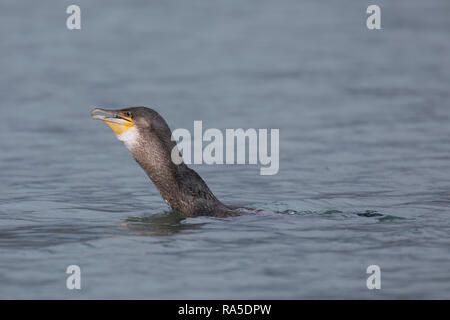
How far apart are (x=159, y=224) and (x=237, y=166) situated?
5200mm

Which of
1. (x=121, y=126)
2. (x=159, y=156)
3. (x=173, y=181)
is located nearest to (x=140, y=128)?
(x=121, y=126)

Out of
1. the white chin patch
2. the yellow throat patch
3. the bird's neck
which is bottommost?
the bird's neck

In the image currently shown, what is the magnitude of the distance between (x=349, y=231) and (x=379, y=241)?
0.60 m

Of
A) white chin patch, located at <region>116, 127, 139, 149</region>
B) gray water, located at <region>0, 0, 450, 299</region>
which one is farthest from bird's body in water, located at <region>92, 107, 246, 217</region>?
gray water, located at <region>0, 0, 450, 299</region>

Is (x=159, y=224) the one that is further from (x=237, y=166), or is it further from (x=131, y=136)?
(x=237, y=166)

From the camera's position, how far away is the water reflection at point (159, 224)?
45.5 ft

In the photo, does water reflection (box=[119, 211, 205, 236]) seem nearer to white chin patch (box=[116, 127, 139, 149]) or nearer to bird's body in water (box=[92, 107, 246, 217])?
bird's body in water (box=[92, 107, 246, 217])

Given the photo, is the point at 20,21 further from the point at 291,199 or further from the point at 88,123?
the point at 291,199

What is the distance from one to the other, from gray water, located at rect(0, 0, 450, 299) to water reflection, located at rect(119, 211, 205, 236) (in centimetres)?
4

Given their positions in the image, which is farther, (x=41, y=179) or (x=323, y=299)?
(x=41, y=179)

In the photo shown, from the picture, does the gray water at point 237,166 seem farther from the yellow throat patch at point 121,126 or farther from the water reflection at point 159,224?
the yellow throat patch at point 121,126

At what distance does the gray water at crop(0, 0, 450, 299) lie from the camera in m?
12.3

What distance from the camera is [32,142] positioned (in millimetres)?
21000
